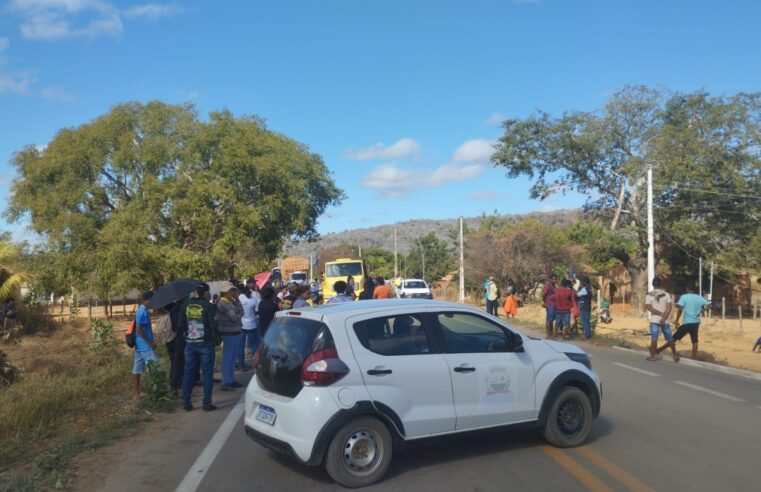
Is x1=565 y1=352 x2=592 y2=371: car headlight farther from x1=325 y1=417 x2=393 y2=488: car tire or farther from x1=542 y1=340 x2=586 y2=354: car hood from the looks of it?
x1=325 y1=417 x2=393 y2=488: car tire

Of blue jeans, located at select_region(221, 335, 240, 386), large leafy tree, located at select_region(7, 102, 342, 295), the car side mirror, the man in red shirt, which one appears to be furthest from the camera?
large leafy tree, located at select_region(7, 102, 342, 295)

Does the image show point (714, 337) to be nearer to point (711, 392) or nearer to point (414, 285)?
point (711, 392)

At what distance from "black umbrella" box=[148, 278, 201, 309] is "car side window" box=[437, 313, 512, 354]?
4.98 meters

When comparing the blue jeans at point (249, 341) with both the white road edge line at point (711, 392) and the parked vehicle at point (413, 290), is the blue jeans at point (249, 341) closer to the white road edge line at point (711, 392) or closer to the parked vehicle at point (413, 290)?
the white road edge line at point (711, 392)

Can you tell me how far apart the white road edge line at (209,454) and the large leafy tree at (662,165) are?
28146 mm

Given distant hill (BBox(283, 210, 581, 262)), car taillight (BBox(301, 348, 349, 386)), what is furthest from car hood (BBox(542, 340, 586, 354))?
distant hill (BBox(283, 210, 581, 262))

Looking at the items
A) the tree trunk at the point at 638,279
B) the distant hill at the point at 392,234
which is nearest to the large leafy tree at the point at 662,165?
the tree trunk at the point at 638,279

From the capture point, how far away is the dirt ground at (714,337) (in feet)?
55.2

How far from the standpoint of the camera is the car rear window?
5973 mm

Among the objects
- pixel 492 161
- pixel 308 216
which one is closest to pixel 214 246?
pixel 308 216

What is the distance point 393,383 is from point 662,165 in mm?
29703

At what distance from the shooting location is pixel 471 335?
6828 millimetres

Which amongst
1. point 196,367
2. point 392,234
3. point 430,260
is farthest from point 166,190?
point 392,234

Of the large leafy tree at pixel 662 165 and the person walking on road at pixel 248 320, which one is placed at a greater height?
the large leafy tree at pixel 662 165
